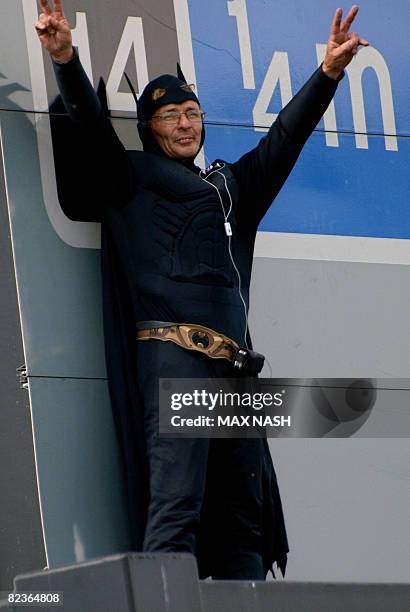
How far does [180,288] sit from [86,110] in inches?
30.4

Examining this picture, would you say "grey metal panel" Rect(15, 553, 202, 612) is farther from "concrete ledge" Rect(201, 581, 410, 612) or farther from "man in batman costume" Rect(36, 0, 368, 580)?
"man in batman costume" Rect(36, 0, 368, 580)

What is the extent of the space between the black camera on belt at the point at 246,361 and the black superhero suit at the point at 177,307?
Result: 0.16ft

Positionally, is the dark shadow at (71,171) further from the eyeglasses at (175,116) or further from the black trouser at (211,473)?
the black trouser at (211,473)

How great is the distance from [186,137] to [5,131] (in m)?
0.76

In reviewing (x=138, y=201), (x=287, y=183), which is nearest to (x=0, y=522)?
(x=138, y=201)

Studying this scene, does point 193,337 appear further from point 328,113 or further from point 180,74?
point 328,113

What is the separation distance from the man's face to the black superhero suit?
0.05 meters

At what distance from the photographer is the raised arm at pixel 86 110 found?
269 inches

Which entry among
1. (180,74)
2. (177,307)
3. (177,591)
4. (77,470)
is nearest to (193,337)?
(177,307)

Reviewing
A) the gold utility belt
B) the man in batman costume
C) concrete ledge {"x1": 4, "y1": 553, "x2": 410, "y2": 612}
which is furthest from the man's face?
concrete ledge {"x1": 4, "y1": 553, "x2": 410, "y2": 612}

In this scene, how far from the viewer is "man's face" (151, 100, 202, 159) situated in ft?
24.1

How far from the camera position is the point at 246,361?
7156mm

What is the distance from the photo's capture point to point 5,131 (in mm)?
7543

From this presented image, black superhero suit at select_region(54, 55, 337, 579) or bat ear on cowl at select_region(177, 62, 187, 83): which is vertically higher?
bat ear on cowl at select_region(177, 62, 187, 83)
